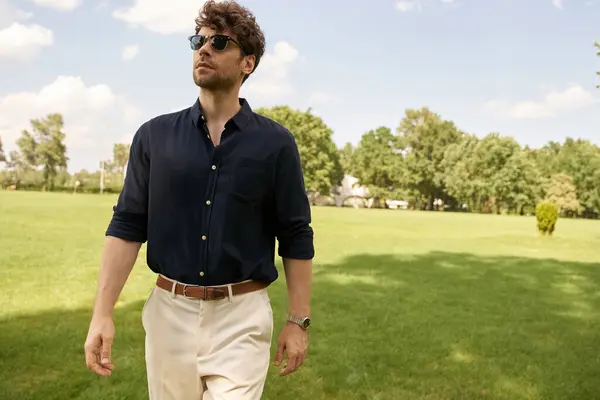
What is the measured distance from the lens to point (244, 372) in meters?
2.49

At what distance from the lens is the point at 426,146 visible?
95.1 meters

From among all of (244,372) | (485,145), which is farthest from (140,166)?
(485,145)

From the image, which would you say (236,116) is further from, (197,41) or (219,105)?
(197,41)

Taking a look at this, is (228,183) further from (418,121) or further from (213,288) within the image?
(418,121)

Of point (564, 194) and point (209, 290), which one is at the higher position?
point (564, 194)

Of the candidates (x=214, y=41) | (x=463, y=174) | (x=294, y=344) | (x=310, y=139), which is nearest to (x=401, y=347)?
(x=294, y=344)

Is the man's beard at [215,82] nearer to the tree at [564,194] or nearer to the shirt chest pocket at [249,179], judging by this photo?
the shirt chest pocket at [249,179]

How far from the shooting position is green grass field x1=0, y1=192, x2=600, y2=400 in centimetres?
611

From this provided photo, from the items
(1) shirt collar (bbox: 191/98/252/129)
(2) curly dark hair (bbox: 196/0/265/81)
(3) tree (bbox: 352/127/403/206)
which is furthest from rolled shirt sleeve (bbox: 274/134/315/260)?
(3) tree (bbox: 352/127/403/206)

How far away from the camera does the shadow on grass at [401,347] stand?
6.02 metres

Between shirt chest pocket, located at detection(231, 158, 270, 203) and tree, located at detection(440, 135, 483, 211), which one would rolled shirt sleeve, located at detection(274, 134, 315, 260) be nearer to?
shirt chest pocket, located at detection(231, 158, 270, 203)

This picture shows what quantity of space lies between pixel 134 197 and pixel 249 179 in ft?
1.80

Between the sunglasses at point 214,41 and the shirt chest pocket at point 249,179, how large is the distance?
51 cm

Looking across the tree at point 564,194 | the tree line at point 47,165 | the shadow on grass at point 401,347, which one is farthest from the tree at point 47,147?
the shadow on grass at point 401,347
